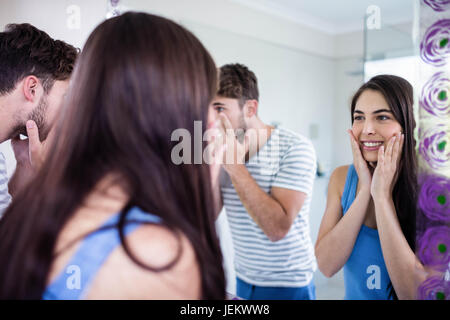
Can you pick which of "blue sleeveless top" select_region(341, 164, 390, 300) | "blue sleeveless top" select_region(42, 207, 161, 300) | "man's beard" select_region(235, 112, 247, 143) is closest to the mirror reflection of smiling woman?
"blue sleeveless top" select_region(341, 164, 390, 300)

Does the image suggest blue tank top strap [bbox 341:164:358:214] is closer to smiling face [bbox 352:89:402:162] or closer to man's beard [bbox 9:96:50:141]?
smiling face [bbox 352:89:402:162]

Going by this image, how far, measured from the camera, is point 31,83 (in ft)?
2.46

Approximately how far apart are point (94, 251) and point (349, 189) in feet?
1.65

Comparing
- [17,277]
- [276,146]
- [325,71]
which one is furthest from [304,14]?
[17,277]

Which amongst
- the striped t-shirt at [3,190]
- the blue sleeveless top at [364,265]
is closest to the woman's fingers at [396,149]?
the blue sleeveless top at [364,265]

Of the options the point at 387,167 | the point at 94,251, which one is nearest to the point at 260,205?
the point at 387,167

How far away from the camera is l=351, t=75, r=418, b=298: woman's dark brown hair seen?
607mm

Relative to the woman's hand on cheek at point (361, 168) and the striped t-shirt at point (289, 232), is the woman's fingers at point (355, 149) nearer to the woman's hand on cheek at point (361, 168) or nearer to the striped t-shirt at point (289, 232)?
the woman's hand on cheek at point (361, 168)

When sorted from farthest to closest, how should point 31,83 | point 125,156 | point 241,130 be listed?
point 241,130
point 31,83
point 125,156

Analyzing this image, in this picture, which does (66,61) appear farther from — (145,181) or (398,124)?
(398,124)

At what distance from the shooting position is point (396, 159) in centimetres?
60

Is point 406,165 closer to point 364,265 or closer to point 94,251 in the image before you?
point 364,265

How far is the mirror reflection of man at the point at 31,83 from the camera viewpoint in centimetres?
73

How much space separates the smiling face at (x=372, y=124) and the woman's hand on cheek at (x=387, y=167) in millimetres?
18
